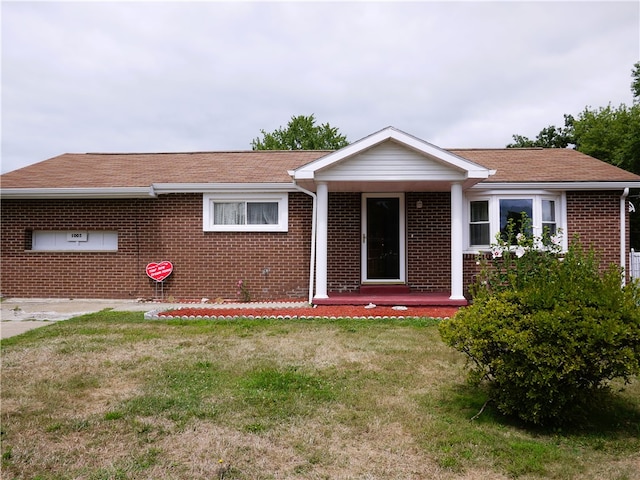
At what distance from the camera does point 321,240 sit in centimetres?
1068

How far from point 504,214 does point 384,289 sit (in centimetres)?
350

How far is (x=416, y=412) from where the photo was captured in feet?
14.9

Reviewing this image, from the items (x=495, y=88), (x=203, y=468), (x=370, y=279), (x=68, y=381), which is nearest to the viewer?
(x=203, y=468)

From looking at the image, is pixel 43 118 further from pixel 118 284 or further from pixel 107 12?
pixel 107 12

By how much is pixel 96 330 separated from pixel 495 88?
17009mm

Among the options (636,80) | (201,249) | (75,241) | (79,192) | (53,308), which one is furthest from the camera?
(636,80)

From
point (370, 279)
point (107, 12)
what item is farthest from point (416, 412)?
point (107, 12)

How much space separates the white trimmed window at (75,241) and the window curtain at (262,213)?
361cm

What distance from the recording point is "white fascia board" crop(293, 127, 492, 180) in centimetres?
1026

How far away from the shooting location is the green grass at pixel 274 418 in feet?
11.5

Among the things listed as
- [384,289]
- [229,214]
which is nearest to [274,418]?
[384,289]

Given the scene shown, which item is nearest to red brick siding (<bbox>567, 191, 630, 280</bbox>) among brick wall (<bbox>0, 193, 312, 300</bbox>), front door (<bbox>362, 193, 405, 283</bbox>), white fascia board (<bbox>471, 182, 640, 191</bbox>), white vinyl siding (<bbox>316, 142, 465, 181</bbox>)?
white fascia board (<bbox>471, 182, 640, 191</bbox>)

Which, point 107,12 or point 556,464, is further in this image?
point 107,12

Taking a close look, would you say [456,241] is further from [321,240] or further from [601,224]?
[601,224]
